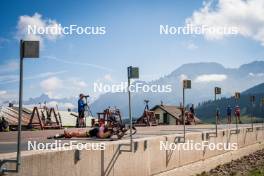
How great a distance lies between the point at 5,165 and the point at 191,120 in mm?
31218

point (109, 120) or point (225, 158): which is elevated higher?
point (109, 120)

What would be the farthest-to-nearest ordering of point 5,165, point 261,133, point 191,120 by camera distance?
1. point 191,120
2. point 261,133
3. point 5,165

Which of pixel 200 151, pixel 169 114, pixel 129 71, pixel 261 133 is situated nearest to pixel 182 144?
pixel 200 151

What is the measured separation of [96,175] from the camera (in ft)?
34.9

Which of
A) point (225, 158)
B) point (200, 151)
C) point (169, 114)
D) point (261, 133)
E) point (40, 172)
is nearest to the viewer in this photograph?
point (40, 172)

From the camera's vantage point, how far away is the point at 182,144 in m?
15.9

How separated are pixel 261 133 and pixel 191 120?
26.0ft

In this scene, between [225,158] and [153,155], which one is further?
[225,158]

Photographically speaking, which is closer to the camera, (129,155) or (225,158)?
(129,155)

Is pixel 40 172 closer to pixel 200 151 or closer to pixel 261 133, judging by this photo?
pixel 200 151

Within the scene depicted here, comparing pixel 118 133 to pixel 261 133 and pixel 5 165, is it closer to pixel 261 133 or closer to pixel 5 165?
pixel 5 165

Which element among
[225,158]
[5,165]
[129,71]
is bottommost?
[225,158]

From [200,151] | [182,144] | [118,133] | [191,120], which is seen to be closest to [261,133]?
[191,120]

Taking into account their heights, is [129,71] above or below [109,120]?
above
